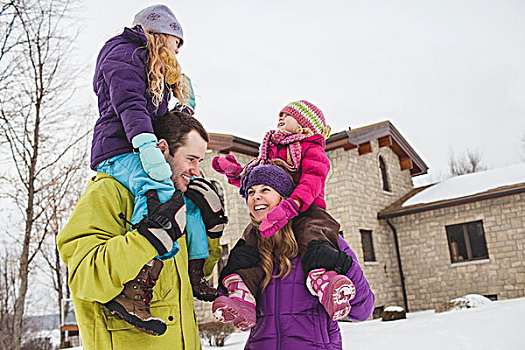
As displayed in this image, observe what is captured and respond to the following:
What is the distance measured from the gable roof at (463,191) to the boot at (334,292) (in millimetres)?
12986

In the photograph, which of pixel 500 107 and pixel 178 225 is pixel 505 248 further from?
pixel 500 107

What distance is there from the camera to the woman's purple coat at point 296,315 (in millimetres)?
2098

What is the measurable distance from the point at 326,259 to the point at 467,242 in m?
13.5

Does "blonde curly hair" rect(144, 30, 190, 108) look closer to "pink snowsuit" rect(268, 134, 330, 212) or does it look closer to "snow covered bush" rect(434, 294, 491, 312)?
"pink snowsuit" rect(268, 134, 330, 212)

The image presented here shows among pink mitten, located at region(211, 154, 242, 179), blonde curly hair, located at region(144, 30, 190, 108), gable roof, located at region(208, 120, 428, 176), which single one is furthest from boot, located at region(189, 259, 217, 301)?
gable roof, located at region(208, 120, 428, 176)

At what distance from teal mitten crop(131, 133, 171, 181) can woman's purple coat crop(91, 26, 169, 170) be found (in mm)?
50

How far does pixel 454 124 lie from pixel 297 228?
56.2 meters

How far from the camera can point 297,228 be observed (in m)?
2.38

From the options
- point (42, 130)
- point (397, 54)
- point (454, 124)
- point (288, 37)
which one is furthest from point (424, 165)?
point (454, 124)

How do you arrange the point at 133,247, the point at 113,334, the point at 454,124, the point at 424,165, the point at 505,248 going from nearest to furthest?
the point at 133,247 → the point at 113,334 → the point at 505,248 → the point at 424,165 → the point at 454,124

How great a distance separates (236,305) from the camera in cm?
208

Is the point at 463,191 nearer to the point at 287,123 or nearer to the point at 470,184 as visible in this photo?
the point at 470,184

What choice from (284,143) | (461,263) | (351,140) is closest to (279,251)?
(284,143)

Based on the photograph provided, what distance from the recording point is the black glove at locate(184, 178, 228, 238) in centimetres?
201
